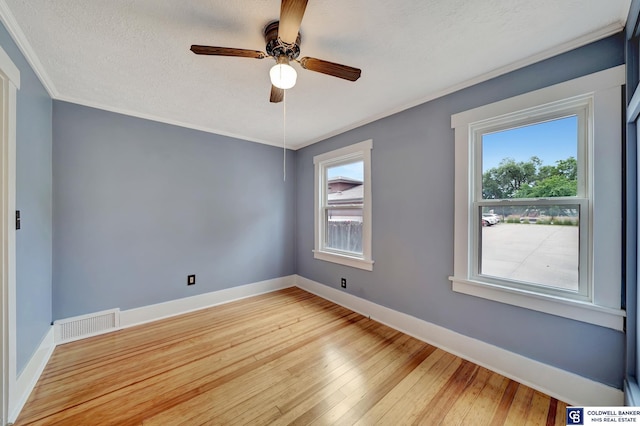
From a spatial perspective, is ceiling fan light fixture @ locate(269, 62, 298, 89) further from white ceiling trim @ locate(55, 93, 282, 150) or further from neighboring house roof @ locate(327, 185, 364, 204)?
white ceiling trim @ locate(55, 93, 282, 150)

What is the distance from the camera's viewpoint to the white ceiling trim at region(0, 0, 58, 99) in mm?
1345

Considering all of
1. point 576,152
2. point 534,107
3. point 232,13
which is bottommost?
point 576,152

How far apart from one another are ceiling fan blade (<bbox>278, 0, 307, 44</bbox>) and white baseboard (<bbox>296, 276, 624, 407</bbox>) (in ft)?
8.64

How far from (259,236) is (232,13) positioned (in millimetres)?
2844

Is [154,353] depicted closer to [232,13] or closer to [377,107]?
[232,13]

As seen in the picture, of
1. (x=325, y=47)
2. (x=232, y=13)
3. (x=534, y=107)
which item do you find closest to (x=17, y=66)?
(x=232, y=13)

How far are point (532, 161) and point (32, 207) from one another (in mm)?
3935

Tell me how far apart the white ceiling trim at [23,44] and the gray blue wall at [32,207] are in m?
0.04

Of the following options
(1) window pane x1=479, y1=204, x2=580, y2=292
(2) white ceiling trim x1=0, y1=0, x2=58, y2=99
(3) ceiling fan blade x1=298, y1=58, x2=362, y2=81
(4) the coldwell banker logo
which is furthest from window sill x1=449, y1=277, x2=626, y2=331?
(2) white ceiling trim x1=0, y1=0, x2=58, y2=99

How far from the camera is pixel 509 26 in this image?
1.46 metres

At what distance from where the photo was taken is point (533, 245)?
184cm

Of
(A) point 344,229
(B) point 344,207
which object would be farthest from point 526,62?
(A) point 344,229

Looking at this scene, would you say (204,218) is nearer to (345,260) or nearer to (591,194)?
(345,260)

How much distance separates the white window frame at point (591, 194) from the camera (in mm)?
1456
